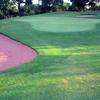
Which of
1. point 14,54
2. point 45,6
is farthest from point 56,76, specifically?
point 45,6

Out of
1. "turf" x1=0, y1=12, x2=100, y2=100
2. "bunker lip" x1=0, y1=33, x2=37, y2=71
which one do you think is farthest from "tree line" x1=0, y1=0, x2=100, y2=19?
"turf" x1=0, y1=12, x2=100, y2=100

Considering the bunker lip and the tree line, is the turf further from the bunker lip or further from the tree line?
the tree line

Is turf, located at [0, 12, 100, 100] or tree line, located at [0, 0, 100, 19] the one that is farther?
tree line, located at [0, 0, 100, 19]

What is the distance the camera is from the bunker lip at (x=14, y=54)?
9333 millimetres

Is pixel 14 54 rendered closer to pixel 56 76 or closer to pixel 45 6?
pixel 56 76

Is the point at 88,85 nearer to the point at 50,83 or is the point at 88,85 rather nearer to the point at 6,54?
the point at 50,83

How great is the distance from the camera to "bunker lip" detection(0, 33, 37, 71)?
367 inches

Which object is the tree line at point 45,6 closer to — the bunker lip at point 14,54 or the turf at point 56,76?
the bunker lip at point 14,54

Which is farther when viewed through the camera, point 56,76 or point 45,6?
point 45,6

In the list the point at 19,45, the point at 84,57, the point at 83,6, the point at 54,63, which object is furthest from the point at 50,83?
the point at 83,6

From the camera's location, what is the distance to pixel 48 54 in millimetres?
10453

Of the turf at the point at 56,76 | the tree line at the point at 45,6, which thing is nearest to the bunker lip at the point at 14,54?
the turf at the point at 56,76

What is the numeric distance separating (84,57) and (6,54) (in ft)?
9.02

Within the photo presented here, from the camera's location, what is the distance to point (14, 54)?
10945 millimetres
